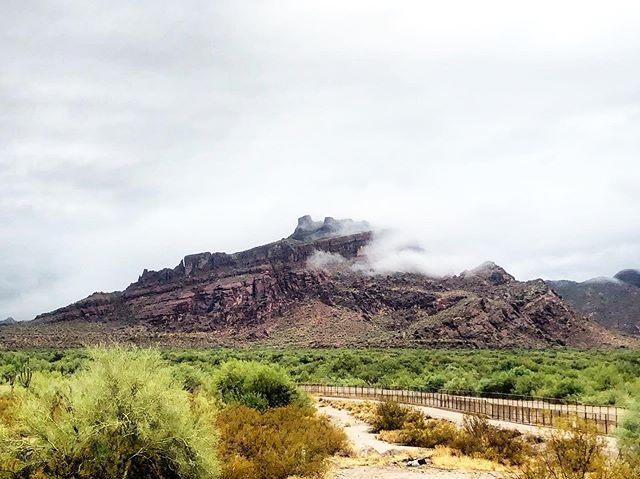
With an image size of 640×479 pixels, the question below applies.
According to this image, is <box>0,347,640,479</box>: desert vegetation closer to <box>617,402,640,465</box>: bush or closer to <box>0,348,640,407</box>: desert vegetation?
<box>617,402,640,465</box>: bush

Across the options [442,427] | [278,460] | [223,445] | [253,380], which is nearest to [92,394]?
[223,445]

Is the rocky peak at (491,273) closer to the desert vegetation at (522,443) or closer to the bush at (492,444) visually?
the desert vegetation at (522,443)

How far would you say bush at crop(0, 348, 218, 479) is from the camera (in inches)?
542

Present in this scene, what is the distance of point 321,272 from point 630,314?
96.5 metres

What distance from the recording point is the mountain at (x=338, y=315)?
133 meters

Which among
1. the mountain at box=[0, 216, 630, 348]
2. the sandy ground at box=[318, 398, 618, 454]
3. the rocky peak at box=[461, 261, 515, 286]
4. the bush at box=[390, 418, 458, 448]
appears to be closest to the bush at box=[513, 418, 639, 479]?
the sandy ground at box=[318, 398, 618, 454]

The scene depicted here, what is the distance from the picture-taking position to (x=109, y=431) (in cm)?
1433

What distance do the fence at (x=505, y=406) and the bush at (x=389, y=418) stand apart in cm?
461

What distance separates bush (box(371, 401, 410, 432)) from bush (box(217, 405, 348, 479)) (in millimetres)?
8846

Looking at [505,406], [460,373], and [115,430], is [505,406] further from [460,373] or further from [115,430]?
[115,430]

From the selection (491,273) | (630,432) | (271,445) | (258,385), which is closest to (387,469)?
(271,445)

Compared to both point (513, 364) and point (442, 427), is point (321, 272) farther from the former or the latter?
point (442, 427)

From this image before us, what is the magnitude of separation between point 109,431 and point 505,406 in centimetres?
2840

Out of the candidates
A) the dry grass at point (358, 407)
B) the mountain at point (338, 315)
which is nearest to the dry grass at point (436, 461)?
the dry grass at point (358, 407)
